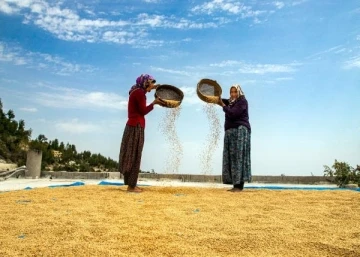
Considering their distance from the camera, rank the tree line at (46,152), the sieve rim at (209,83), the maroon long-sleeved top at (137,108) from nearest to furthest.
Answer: the maroon long-sleeved top at (137,108), the sieve rim at (209,83), the tree line at (46,152)

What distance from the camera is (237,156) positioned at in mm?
5828

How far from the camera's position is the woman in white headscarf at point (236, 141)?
19.2 ft

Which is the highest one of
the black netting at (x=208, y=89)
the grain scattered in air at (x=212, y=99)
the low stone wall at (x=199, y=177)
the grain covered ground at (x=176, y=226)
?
the black netting at (x=208, y=89)

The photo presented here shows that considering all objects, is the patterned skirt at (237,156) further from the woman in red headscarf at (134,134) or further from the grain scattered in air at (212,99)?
the woman in red headscarf at (134,134)

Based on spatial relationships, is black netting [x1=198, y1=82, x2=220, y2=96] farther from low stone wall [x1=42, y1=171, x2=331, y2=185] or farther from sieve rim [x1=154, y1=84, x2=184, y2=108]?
low stone wall [x1=42, y1=171, x2=331, y2=185]

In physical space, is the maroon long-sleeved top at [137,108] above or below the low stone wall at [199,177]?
Result: above

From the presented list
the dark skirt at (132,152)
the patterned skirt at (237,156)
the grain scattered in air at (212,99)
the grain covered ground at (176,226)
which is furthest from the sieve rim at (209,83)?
the grain covered ground at (176,226)

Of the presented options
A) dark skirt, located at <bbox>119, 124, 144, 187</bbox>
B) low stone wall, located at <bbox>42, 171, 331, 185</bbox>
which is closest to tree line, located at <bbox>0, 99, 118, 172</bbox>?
low stone wall, located at <bbox>42, 171, 331, 185</bbox>

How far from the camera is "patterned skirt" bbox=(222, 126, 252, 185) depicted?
19.1ft

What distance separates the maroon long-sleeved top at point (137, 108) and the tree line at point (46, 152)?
7.01 metres

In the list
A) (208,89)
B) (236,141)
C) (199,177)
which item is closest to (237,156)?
(236,141)

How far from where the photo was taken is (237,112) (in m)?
5.89

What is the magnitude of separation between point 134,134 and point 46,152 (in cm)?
746

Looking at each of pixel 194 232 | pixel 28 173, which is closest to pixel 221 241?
pixel 194 232
